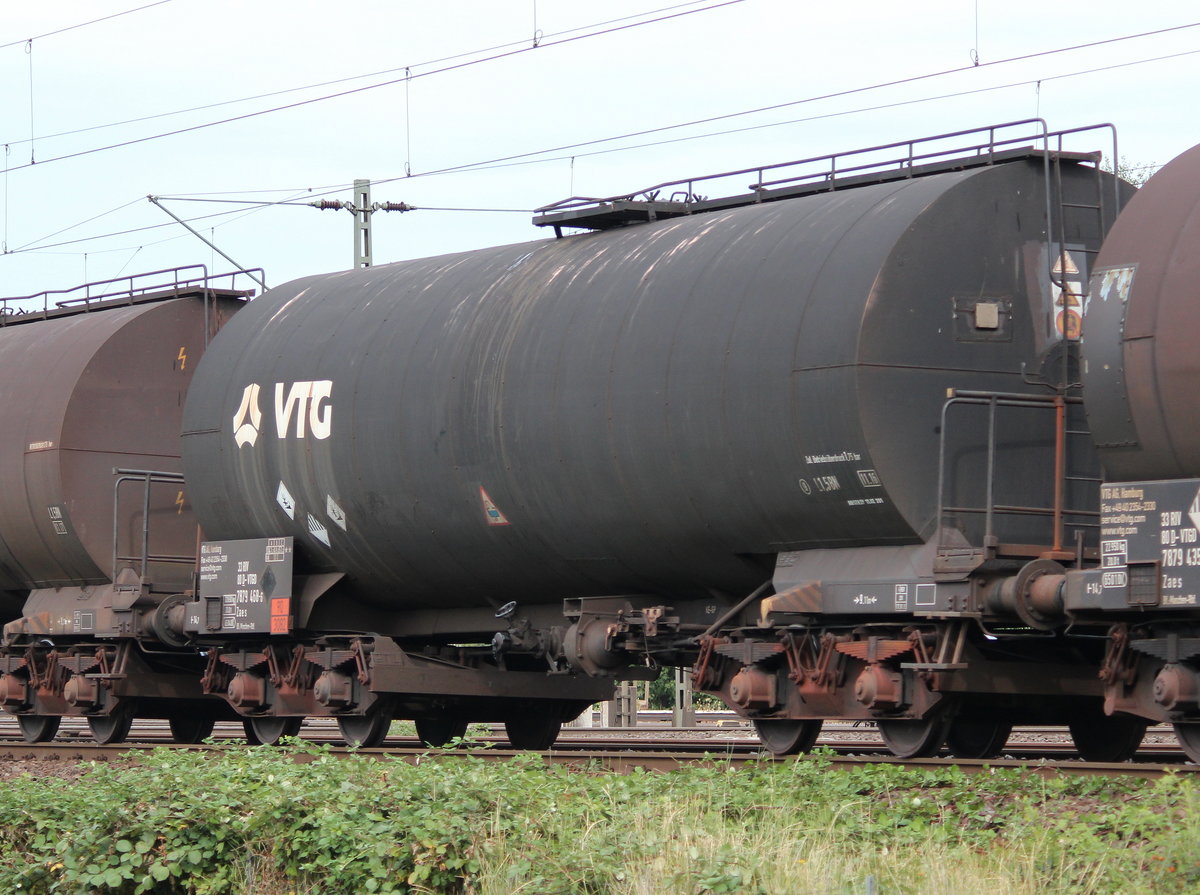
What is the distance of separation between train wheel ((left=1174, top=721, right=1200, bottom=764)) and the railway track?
349mm

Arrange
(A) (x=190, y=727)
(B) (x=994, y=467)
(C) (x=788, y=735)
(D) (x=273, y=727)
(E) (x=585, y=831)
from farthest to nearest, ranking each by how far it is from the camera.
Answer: (A) (x=190, y=727) < (D) (x=273, y=727) < (C) (x=788, y=735) < (B) (x=994, y=467) < (E) (x=585, y=831)

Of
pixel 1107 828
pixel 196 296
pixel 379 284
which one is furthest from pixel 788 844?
pixel 196 296

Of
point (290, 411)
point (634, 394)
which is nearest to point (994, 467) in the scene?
point (634, 394)

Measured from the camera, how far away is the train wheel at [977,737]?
14.3m

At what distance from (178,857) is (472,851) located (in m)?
2.02

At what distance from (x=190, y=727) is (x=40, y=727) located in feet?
5.47

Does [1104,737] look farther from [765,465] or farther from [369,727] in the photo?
[369,727]

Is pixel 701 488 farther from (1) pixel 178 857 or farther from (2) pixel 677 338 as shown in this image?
(1) pixel 178 857

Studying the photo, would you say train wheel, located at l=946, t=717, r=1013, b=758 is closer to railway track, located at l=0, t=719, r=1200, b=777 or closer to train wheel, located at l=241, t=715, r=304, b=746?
railway track, located at l=0, t=719, r=1200, b=777

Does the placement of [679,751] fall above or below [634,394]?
below

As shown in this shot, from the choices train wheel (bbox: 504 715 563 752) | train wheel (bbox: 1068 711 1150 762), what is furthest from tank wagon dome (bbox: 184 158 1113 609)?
train wheel (bbox: 1068 711 1150 762)

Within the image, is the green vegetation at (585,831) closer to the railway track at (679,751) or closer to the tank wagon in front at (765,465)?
the railway track at (679,751)

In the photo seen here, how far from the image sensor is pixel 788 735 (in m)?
14.0

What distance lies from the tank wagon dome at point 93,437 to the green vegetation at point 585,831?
23.7 ft
